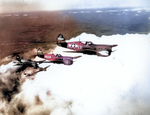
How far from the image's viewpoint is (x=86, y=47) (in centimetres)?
221

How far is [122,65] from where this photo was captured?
2.17 meters

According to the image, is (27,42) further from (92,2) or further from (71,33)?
(92,2)

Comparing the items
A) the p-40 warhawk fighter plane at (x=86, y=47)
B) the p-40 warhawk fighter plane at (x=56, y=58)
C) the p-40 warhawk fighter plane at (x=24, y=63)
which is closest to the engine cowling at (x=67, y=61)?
the p-40 warhawk fighter plane at (x=56, y=58)

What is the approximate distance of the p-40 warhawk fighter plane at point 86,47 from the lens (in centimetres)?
219

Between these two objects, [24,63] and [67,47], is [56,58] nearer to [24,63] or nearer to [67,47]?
[67,47]

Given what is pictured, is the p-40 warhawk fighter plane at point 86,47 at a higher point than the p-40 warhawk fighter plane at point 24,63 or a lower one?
higher

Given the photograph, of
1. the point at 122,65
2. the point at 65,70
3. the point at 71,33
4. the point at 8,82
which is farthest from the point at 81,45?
the point at 8,82

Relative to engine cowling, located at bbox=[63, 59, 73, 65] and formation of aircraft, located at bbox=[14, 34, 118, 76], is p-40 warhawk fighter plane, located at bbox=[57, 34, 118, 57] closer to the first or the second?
formation of aircraft, located at bbox=[14, 34, 118, 76]

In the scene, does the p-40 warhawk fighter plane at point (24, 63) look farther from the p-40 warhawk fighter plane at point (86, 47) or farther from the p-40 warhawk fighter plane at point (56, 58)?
the p-40 warhawk fighter plane at point (86, 47)

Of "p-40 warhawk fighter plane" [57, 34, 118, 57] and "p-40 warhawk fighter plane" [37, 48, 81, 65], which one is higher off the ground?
"p-40 warhawk fighter plane" [57, 34, 118, 57]

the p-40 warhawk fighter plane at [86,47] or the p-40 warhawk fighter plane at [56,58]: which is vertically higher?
the p-40 warhawk fighter plane at [86,47]

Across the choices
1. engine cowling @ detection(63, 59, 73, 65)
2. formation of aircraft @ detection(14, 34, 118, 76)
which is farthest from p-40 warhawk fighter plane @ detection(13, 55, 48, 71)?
engine cowling @ detection(63, 59, 73, 65)

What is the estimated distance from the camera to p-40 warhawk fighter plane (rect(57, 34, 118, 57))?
86.2 inches

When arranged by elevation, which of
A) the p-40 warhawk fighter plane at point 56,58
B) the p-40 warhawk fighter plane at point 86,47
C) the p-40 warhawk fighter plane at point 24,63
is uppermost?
the p-40 warhawk fighter plane at point 86,47
